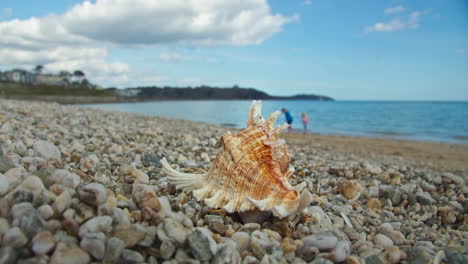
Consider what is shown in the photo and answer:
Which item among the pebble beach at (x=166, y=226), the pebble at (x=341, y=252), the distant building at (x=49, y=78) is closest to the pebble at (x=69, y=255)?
the pebble beach at (x=166, y=226)

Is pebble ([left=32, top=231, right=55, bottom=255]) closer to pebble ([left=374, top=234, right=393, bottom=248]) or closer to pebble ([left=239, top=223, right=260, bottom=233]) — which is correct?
pebble ([left=239, top=223, right=260, bottom=233])

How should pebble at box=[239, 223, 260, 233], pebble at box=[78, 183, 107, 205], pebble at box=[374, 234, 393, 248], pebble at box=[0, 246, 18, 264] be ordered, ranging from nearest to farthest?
pebble at box=[0, 246, 18, 264] → pebble at box=[78, 183, 107, 205] → pebble at box=[239, 223, 260, 233] → pebble at box=[374, 234, 393, 248]

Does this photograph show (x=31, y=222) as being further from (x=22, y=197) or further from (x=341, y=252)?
(x=341, y=252)

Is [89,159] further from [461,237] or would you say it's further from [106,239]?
[461,237]

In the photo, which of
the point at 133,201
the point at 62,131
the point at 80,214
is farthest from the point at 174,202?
the point at 62,131

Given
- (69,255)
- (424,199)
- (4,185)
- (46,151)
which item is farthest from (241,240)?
(424,199)

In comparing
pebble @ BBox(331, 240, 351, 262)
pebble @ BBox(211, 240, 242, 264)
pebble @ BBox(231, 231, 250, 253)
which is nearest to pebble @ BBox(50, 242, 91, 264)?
pebble @ BBox(211, 240, 242, 264)

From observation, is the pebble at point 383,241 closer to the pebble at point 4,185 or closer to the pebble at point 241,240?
the pebble at point 241,240

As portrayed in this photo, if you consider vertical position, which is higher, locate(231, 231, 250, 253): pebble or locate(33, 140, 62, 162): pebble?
locate(33, 140, 62, 162): pebble
